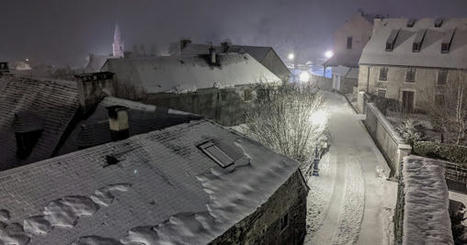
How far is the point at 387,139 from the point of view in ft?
74.5

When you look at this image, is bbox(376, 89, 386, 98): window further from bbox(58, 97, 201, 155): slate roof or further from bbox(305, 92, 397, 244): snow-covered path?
bbox(58, 97, 201, 155): slate roof

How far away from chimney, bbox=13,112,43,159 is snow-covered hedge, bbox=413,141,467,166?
19774 millimetres

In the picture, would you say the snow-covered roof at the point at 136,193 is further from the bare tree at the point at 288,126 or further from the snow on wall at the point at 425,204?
the bare tree at the point at 288,126

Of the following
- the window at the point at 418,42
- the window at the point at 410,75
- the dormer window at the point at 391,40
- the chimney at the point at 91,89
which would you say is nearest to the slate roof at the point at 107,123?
the chimney at the point at 91,89

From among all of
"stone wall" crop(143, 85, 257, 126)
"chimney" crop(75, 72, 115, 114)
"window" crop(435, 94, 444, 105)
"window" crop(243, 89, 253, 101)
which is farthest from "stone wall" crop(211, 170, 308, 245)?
"window" crop(435, 94, 444, 105)

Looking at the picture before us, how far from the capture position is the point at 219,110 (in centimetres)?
2864

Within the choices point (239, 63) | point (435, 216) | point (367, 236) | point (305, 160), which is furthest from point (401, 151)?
point (239, 63)

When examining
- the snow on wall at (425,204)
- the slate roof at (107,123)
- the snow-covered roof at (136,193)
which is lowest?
the snow on wall at (425,204)

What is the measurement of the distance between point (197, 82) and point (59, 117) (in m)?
13.7

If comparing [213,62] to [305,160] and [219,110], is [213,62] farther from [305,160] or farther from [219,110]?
[305,160]

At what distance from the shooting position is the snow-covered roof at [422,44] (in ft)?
107

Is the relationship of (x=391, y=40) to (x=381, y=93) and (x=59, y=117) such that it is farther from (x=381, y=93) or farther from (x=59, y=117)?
(x=59, y=117)

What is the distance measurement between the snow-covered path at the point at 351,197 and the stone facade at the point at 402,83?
1161cm

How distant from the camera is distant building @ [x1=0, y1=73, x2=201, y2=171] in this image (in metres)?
13.3
